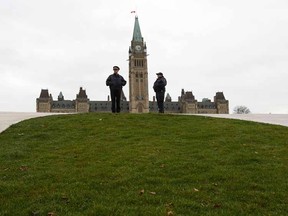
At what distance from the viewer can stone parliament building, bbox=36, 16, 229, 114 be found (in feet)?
567

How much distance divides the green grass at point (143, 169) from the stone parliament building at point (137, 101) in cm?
15420

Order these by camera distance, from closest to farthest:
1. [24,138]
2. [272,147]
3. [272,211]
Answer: [272,211]
[272,147]
[24,138]

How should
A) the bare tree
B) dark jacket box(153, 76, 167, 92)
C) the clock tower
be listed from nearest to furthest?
dark jacket box(153, 76, 167, 92), the bare tree, the clock tower

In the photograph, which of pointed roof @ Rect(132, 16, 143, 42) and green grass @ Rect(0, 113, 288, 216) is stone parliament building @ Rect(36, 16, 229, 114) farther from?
green grass @ Rect(0, 113, 288, 216)

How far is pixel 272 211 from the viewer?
29.9ft

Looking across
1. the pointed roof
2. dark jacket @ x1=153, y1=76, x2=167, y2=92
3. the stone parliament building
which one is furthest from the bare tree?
dark jacket @ x1=153, y1=76, x2=167, y2=92

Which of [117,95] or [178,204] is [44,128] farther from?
[178,204]

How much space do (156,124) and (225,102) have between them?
541ft

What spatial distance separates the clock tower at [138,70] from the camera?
17738 cm

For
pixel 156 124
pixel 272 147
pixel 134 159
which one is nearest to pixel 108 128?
pixel 156 124

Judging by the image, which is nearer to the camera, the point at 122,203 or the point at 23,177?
the point at 122,203

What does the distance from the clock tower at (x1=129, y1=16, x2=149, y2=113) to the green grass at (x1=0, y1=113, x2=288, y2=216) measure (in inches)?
6205

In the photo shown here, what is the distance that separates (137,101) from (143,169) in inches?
6449

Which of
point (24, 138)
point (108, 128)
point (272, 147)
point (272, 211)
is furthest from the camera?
point (108, 128)
